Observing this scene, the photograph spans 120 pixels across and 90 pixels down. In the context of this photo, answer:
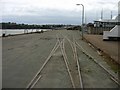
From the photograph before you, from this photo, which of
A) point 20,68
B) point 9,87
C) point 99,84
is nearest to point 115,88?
point 99,84

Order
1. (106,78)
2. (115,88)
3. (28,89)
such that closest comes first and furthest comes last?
(28,89)
(115,88)
(106,78)

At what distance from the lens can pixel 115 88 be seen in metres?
9.59

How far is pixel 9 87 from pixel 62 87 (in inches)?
70.7

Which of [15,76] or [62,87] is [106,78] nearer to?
[62,87]

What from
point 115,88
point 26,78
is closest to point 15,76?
point 26,78

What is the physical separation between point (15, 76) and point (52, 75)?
1600 mm

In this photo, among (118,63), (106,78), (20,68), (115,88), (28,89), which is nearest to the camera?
(28,89)

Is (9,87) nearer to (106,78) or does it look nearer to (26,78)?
(26,78)

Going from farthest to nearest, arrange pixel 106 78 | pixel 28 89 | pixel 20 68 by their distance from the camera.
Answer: pixel 20 68 → pixel 106 78 → pixel 28 89

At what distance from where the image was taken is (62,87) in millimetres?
9398

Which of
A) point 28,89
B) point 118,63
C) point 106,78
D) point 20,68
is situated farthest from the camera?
point 118,63

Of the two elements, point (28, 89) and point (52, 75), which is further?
point (52, 75)

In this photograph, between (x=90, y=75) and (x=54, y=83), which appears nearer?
(x=54, y=83)

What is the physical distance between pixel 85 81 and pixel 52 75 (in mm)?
1759
